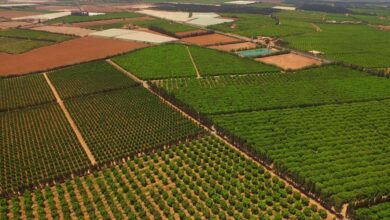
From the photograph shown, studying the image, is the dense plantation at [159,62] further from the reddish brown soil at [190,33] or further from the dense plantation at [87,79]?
the reddish brown soil at [190,33]

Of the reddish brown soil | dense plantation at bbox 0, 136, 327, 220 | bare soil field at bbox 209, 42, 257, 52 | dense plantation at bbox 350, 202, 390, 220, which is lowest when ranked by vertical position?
dense plantation at bbox 0, 136, 327, 220

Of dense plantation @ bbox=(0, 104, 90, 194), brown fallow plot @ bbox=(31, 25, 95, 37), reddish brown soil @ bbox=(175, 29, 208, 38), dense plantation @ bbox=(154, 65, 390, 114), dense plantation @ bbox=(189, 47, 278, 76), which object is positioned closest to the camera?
dense plantation @ bbox=(0, 104, 90, 194)

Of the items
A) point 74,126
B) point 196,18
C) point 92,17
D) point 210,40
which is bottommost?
point 74,126

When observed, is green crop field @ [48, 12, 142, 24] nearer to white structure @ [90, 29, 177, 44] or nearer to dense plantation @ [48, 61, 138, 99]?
white structure @ [90, 29, 177, 44]

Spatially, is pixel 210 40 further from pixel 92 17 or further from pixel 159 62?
pixel 92 17

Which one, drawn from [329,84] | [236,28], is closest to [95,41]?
[236,28]

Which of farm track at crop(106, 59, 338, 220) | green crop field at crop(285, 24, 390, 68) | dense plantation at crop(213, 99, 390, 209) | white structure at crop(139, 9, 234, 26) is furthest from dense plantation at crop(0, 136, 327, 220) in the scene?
white structure at crop(139, 9, 234, 26)

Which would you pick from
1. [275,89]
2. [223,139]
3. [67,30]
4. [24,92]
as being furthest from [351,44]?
[67,30]

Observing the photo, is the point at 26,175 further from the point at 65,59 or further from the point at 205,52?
the point at 205,52
